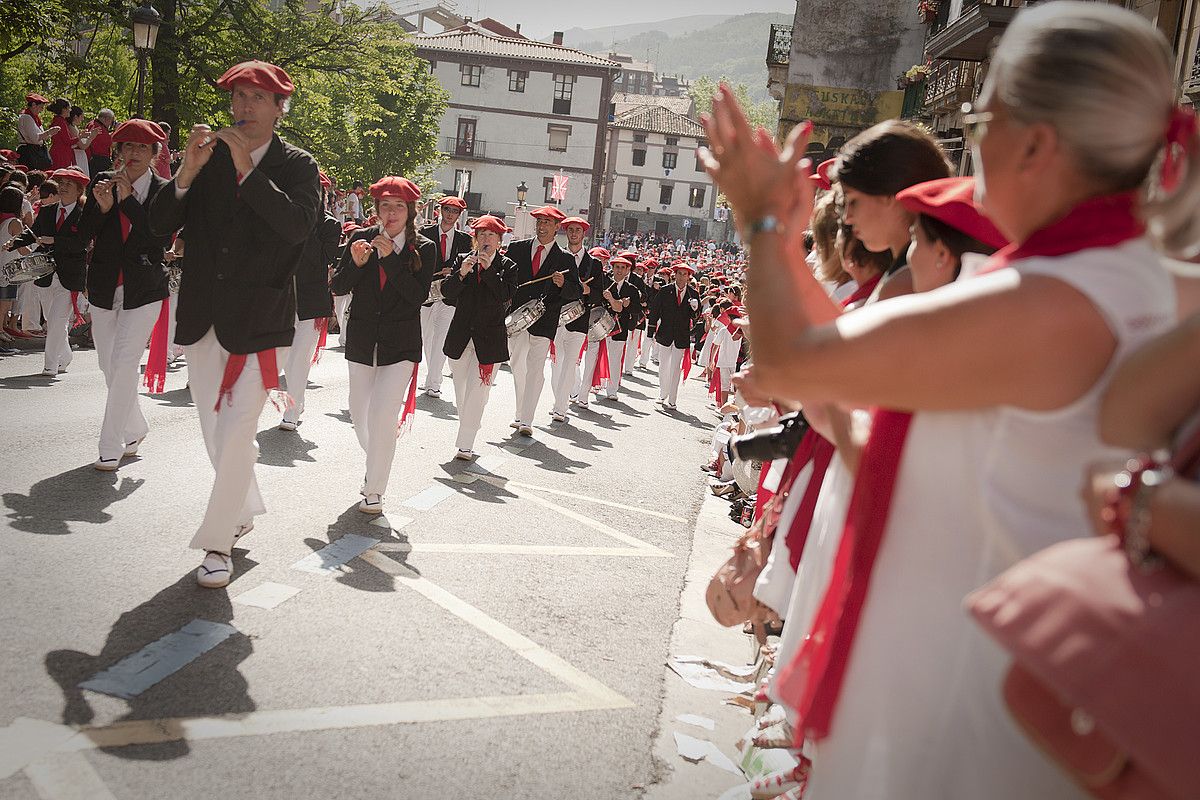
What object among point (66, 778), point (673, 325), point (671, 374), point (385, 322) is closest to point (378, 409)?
point (385, 322)

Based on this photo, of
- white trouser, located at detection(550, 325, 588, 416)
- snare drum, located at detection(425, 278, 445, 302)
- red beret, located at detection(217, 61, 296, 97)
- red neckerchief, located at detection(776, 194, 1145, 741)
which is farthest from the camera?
white trouser, located at detection(550, 325, 588, 416)

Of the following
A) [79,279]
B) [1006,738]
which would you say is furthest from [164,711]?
[79,279]

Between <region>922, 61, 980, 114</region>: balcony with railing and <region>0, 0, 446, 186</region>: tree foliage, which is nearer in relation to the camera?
<region>0, 0, 446, 186</region>: tree foliage

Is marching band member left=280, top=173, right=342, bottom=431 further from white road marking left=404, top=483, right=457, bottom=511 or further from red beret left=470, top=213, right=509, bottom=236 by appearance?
white road marking left=404, top=483, right=457, bottom=511

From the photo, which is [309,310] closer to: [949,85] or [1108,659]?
[1108,659]

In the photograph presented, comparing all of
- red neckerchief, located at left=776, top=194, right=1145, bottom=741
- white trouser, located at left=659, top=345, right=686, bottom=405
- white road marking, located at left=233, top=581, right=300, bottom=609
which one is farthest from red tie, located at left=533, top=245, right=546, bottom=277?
red neckerchief, located at left=776, top=194, right=1145, bottom=741

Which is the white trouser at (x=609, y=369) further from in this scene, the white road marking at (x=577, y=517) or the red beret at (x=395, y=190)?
the red beret at (x=395, y=190)

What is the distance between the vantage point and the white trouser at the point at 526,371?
1170cm

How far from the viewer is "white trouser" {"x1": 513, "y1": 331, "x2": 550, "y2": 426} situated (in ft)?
38.4

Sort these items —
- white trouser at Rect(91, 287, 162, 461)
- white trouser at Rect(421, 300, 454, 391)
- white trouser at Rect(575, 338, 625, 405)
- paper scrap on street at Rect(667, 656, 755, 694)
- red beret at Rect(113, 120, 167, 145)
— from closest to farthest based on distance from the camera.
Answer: paper scrap on street at Rect(667, 656, 755, 694), white trouser at Rect(91, 287, 162, 461), red beret at Rect(113, 120, 167, 145), white trouser at Rect(421, 300, 454, 391), white trouser at Rect(575, 338, 625, 405)

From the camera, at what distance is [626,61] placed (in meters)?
174

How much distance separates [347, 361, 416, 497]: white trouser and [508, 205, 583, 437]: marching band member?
405 cm

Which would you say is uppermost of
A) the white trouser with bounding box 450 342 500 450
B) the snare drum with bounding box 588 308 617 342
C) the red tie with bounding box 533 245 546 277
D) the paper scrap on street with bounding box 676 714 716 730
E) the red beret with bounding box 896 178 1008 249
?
the red beret with bounding box 896 178 1008 249

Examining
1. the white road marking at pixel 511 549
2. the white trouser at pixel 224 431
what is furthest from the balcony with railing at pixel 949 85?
the white trouser at pixel 224 431
